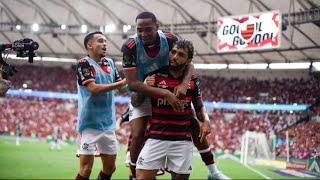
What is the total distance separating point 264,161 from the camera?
7520 mm

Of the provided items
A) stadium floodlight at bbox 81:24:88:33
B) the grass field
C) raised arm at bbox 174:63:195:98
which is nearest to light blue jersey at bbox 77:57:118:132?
raised arm at bbox 174:63:195:98

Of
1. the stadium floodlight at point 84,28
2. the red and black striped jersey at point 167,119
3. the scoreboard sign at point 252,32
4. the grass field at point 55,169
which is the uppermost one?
the stadium floodlight at point 84,28

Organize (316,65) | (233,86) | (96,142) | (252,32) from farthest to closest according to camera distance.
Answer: (233,86)
(252,32)
(316,65)
(96,142)

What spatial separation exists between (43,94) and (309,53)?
854 centimetres

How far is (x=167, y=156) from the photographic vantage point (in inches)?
125

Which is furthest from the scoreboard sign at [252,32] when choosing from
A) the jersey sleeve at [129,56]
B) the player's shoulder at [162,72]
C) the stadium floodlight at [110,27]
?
the stadium floodlight at [110,27]

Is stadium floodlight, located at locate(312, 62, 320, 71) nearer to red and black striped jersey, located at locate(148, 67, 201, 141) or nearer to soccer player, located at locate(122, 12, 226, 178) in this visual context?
soccer player, located at locate(122, 12, 226, 178)

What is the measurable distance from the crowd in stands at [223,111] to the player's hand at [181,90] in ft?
7.38

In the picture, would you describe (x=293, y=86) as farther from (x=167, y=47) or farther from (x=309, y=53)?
Answer: (x=167, y=47)

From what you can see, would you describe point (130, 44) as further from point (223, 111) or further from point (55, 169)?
point (223, 111)

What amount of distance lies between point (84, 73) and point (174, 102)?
1.16 m

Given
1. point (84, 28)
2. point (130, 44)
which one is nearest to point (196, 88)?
point (130, 44)

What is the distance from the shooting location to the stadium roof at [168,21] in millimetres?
6305

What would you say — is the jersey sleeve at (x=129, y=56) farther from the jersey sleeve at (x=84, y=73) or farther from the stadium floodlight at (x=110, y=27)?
the stadium floodlight at (x=110, y=27)
